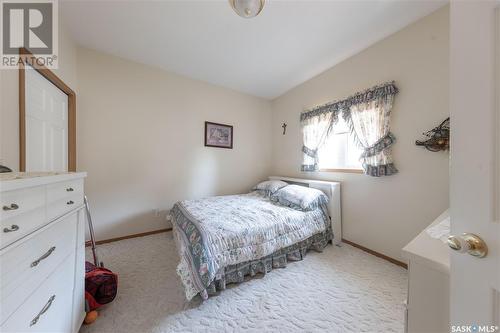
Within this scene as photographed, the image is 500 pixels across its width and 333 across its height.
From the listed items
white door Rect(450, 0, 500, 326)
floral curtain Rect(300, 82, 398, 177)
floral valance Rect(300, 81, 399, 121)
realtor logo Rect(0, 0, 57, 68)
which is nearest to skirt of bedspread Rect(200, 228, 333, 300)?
floral curtain Rect(300, 82, 398, 177)

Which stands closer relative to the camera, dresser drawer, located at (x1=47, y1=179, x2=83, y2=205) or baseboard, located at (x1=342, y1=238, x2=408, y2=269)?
dresser drawer, located at (x1=47, y1=179, x2=83, y2=205)

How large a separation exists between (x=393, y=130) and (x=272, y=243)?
188 cm

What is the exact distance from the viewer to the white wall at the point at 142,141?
2.51 metres

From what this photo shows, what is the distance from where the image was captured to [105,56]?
8.42 ft

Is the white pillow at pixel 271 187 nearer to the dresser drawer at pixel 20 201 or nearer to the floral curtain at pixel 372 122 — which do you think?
the floral curtain at pixel 372 122

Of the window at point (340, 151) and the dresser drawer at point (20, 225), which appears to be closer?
the dresser drawer at point (20, 225)

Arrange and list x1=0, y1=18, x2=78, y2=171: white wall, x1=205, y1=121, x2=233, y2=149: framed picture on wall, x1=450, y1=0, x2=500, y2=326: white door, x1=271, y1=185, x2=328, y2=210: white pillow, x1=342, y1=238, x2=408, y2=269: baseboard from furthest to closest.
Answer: x1=205, y1=121, x2=233, y2=149: framed picture on wall
x1=271, y1=185, x2=328, y2=210: white pillow
x1=342, y1=238, x2=408, y2=269: baseboard
x1=0, y1=18, x2=78, y2=171: white wall
x1=450, y1=0, x2=500, y2=326: white door

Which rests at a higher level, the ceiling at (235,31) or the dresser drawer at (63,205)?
the ceiling at (235,31)

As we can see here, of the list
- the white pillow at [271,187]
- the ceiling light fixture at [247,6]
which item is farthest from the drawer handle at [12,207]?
the white pillow at [271,187]

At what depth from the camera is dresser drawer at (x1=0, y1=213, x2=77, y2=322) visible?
59cm

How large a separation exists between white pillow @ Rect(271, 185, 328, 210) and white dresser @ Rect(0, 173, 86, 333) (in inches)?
85.8

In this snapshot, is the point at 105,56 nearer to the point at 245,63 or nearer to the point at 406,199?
the point at 245,63

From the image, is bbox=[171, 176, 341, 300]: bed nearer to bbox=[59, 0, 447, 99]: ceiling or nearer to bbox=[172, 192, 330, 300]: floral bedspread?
bbox=[172, 192, 330, 300]: floral bedspread

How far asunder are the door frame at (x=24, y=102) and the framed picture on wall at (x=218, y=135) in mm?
1787
